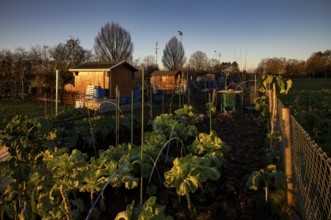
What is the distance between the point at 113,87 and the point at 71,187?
1343 cm

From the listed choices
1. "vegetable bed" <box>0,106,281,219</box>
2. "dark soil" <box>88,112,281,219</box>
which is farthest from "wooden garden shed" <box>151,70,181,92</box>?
"dark soil" <box>88,112,281,219</box>

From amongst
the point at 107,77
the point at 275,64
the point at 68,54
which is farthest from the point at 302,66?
the point at 107,77

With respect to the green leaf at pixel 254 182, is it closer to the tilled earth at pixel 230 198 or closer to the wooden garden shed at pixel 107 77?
the tilled earth at pixel 230 198

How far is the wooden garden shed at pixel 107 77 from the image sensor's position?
51.3ft

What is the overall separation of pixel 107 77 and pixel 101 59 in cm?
2383

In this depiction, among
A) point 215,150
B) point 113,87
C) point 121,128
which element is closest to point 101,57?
point 113,87

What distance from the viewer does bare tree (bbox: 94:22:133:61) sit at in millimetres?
38656

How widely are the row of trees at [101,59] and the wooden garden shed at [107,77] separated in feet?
5.44

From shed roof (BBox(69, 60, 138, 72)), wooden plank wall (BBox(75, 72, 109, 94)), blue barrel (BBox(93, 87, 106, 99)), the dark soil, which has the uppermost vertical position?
shed roof (BBox(69, 60, 138, 72))

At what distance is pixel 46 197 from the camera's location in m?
2.45

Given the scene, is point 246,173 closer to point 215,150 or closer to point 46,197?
point 215,150

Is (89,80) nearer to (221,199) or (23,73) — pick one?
(23,73)

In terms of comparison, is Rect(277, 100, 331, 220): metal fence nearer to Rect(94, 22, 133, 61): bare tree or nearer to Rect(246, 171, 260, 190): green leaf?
Rect(246, 171, 260, 190): green leaf

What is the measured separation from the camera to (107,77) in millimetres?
15641
